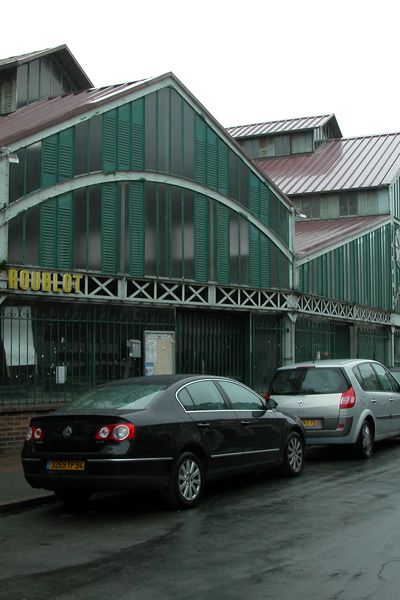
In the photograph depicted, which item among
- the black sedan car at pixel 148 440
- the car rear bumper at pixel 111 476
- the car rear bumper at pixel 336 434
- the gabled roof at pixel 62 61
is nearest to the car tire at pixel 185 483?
the black sedan car at pixel 148 440

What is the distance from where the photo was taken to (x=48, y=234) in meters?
14.7

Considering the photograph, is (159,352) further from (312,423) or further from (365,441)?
(365,441)

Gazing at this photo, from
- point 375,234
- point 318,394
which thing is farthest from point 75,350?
point 375,234

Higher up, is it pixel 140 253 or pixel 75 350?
pixel 140 253

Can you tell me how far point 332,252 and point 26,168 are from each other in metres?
12.6

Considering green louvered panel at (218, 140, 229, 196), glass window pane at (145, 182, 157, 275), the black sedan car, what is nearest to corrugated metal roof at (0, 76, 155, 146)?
glass window pane at (145, 182, 157, 275)

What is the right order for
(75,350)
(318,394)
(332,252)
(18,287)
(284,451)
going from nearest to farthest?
1. (284,451)
2. (318,394)
3. (18,287)
4. (75,350)
5. (332,252)

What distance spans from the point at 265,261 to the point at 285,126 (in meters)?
19.3

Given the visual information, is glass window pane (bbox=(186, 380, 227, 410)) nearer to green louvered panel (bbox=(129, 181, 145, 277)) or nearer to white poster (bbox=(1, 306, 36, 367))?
white poster (bbox=(1, 306, 36, 367))

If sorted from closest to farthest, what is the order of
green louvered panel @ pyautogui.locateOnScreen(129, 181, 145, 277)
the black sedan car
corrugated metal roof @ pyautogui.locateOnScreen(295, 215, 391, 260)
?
the black sedan car, green louvered panel @ pyautogui.locateOnScreen(129, 181, 145, 277), corrugated metal roof @ pyautogui.locateOnScreen(295, 215, 391, 260)

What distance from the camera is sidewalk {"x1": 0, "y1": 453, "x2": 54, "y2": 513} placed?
364 inches

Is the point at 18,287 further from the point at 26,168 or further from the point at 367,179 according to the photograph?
the point at 367,179

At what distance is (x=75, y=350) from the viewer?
15164 mm

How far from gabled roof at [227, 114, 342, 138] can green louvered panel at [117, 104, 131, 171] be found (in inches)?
860
